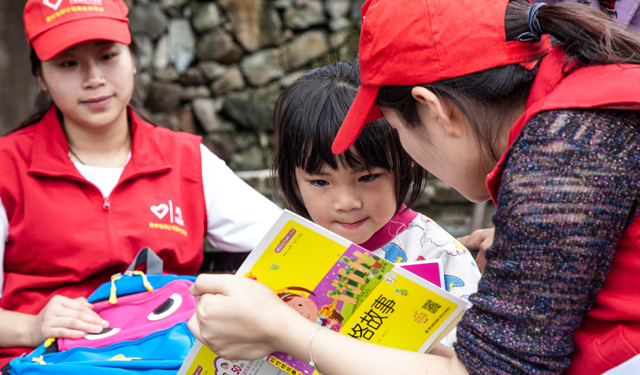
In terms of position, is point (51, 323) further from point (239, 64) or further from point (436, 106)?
point (239, 64)

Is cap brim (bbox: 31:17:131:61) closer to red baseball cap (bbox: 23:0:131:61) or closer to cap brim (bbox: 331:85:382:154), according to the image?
red baseball cap (bbox: 23:0:131:61)

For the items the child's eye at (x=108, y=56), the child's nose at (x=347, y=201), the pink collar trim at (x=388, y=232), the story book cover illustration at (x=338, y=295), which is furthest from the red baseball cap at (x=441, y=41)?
the child's eye at (x=108, y=56)

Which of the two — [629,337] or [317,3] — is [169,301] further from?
[317,3]

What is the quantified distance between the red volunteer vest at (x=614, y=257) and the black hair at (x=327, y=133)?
0.48 meters

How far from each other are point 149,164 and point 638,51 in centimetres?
135

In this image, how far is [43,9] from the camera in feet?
5.44

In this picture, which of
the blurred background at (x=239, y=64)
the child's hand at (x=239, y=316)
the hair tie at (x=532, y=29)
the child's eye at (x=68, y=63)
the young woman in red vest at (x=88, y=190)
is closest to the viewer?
the hair tie at (x=532, y=29)

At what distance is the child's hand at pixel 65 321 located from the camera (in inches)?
53.7

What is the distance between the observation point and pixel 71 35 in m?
1.59

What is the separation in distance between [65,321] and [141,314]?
Result: 0.61 feet

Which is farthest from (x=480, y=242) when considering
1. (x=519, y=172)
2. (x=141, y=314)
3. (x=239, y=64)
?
(x=239, y=64)

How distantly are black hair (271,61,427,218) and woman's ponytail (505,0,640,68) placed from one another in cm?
50

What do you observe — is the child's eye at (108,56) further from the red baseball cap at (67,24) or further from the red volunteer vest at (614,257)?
the red volunteer vest at (614,257)

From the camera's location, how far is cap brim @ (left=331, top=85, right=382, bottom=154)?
0.99m
